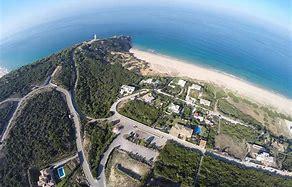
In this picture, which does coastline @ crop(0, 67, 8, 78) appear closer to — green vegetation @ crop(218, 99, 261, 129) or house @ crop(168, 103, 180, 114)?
Answer: house @ crop(168, 103, 180, 114)

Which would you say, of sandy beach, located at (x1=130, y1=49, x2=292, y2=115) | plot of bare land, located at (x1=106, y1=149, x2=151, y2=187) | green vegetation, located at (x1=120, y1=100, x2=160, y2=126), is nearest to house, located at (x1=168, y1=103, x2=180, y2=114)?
green vegetation, located at (x1=120, y1=100, x2=160, y2=126)

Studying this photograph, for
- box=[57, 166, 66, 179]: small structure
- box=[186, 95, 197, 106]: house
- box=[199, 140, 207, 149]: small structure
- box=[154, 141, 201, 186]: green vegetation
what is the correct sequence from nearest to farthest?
box=[57, 166, 66, 179]: small structure
box=[154, 141, 201, 186]: green vegetation
box=[199, 140, 207, 149]: small structure
box=[186, 95, 197, 106]: house

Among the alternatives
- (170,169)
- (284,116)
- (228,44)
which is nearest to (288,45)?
(228,44)

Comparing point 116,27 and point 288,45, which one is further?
point 116,27

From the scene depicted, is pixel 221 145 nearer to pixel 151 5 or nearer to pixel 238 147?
pixel 238 147

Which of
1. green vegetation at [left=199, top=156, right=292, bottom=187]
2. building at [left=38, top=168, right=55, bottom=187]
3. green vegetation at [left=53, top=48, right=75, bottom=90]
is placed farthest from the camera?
green vegetation at [left=53, top=48, right=75, bottom=90]

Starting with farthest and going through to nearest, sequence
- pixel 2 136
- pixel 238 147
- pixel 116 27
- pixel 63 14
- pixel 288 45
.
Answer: pixel 63 14
pixel 116 27
pixel 288 45
pixel 238 147
pixel 2 136

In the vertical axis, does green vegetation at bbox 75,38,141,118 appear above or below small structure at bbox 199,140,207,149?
above
